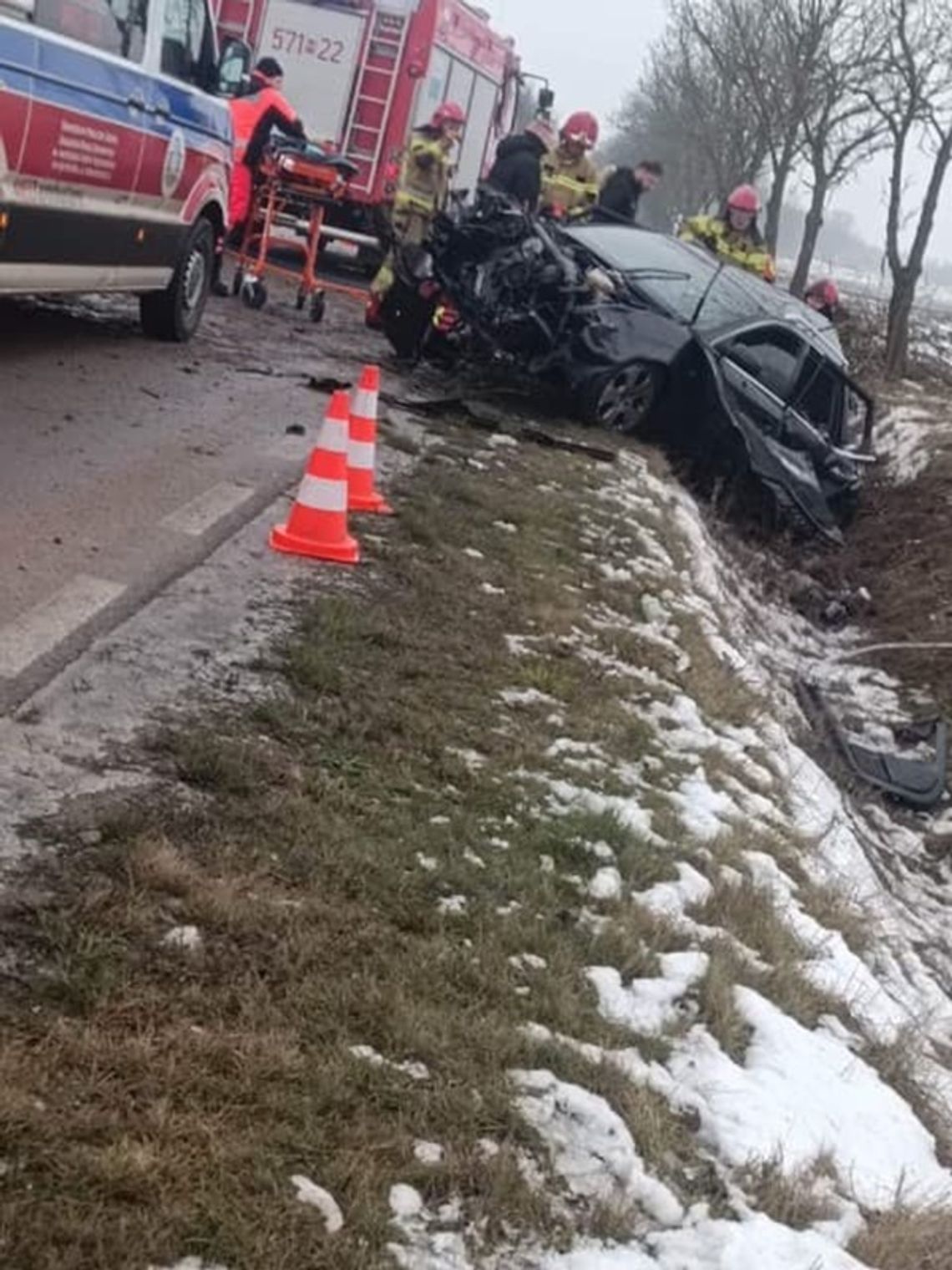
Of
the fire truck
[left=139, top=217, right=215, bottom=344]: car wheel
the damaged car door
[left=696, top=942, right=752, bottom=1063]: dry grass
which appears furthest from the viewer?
the fire truck

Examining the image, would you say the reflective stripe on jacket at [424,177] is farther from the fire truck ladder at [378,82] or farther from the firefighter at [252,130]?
the fire truck ladder at [378,82]

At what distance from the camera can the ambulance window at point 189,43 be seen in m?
8.55

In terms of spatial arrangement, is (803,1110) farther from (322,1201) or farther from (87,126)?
(87,126)

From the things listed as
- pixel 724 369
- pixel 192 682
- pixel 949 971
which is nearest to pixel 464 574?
pixel 192 682

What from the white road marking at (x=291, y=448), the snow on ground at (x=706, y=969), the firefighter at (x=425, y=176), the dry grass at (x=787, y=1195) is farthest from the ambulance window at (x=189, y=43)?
the dry grass at (x=787, y=1195)

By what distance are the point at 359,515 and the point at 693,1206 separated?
440 cm

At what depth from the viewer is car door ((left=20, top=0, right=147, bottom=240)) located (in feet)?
23.3

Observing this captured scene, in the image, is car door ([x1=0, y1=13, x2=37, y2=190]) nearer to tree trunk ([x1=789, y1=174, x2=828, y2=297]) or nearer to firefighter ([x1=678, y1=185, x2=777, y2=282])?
firefighter ([x1=678, y1=185, x2=777, y2=282])

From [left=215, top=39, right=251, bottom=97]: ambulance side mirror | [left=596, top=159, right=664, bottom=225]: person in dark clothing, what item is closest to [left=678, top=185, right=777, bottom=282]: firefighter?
[left=596, top=159, right=664, bottom=225]: person in dark clothing

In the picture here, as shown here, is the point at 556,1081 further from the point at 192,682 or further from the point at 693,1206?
the point at 192,682

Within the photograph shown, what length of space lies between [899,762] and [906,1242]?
474 cm

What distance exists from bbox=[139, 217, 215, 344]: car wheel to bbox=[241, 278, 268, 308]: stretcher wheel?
217 cm

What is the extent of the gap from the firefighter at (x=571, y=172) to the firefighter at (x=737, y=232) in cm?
110

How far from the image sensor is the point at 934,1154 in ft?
11.4
